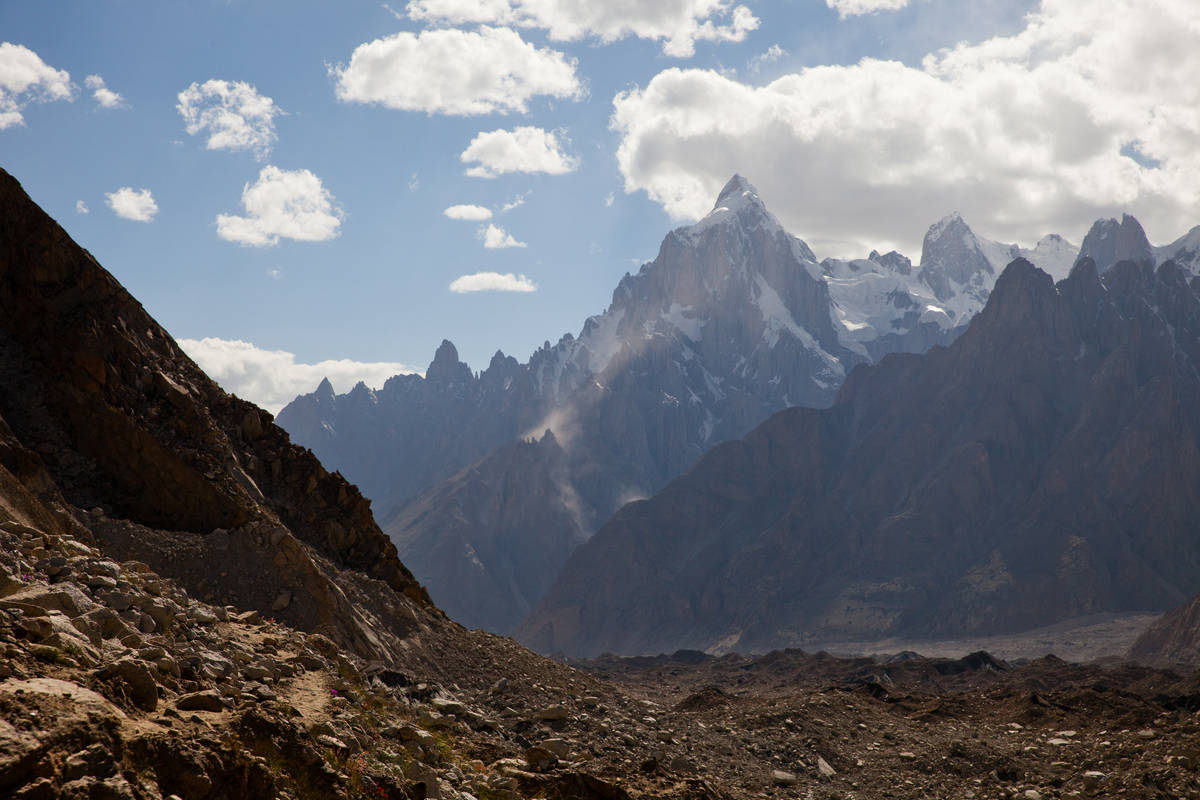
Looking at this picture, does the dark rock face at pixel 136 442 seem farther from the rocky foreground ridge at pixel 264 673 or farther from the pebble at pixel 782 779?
the pebble at pixel 782 779

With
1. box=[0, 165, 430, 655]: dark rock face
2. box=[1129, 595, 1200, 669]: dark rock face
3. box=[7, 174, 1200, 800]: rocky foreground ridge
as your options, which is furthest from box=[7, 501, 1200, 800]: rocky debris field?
box=[1129, 595, 1200, 669]: dark rock face

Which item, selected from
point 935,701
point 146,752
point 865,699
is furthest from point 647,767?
point 935,701

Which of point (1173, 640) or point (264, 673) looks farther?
point (1173, 640)

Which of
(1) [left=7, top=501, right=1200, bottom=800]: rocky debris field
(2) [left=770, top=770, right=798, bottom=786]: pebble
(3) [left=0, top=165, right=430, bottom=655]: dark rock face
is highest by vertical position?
(3) [left=0, top=165, right=430, bottom=655]: dark rock face

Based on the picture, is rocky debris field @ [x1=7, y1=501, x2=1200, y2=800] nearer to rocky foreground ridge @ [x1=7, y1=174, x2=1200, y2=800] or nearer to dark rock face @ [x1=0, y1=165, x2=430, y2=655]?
rocky foreground ridge @ [x1=7, y1=174, x2=1200, y2=800]

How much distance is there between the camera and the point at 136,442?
29.0 meters

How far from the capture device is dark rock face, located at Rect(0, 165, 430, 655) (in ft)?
85.6

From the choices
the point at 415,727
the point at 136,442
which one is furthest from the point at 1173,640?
the point at 415,727

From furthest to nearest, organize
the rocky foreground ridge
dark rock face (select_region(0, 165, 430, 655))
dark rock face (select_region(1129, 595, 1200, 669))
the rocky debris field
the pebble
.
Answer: dark rock face (select_region(1129, 595, 1200, 669)) → the pebble → dark rock face (select_region(0, 165, 430, 655)) → the rocky foreground ridge → the rocky debris field

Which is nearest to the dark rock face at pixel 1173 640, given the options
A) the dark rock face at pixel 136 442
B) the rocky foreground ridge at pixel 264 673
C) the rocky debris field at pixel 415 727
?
the rocky foreground ridge at pixel 264 673

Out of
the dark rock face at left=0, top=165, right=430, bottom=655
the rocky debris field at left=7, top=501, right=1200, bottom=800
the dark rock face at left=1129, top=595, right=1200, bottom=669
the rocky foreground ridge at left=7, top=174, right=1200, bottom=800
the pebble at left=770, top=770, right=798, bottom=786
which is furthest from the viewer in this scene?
the dark rock face at left=1129, top=595, right=1200, bottom=669

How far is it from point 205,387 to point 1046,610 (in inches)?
7633

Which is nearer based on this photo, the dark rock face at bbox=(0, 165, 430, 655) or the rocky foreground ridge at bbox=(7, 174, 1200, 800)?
the rocky foreground ridge at bbox=(7, 174, 1200, 800)

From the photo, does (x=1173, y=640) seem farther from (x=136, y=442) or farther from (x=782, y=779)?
(x=136, y=442)
